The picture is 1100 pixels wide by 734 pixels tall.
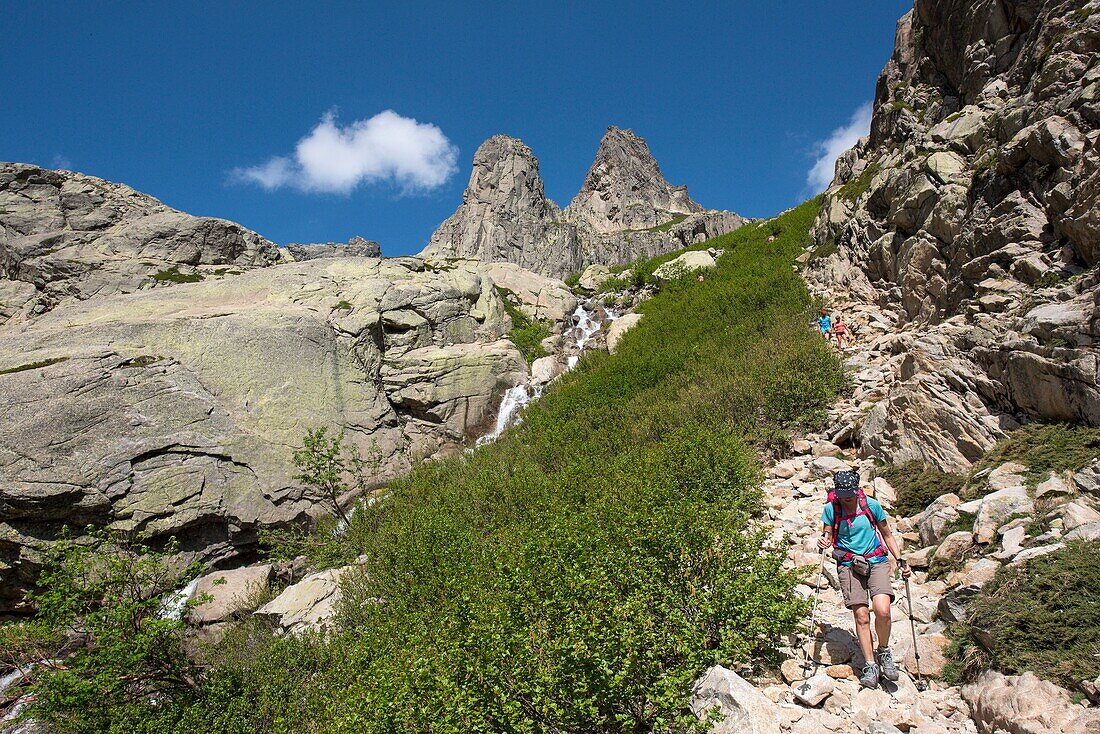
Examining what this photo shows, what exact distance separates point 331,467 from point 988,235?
55.8 ft

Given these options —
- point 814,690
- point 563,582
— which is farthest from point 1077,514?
point 563,582

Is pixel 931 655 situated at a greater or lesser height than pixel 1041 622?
lesser

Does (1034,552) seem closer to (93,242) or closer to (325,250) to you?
(93,242)

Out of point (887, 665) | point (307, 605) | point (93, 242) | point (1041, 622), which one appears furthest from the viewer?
point (93, 242)

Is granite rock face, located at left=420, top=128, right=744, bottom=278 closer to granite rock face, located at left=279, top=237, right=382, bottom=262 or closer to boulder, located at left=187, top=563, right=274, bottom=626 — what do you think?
granite rock face, located at left=279, top=237, right=382, bottom=262

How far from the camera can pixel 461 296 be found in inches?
906

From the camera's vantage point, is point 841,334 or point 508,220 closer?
point 841,334

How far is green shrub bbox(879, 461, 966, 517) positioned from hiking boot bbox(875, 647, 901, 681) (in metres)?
3.13

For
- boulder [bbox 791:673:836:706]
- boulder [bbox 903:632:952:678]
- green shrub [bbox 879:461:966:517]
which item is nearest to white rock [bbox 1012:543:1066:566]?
boulder [bbox 903:632:952:678]

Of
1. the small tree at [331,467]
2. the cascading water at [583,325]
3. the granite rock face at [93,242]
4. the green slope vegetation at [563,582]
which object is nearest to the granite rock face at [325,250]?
the granite rock face at [93,242]

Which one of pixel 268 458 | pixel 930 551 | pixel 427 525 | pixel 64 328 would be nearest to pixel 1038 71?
pixel 930 551

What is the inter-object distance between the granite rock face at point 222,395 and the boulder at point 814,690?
46.0 feet

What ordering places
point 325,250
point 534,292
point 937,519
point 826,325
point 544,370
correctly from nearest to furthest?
1. point 937,519
2. point 826,325
3. point 544,370
4. point 534,292
5. point 325,250

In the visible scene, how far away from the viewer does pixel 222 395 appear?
1562 cm
